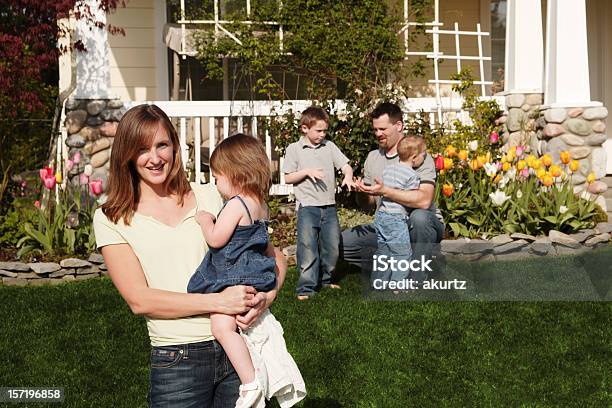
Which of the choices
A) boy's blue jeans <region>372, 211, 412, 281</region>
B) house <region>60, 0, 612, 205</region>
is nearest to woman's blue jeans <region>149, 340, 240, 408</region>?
boy's blue jeans <region>372, 211, 412, 281</region>

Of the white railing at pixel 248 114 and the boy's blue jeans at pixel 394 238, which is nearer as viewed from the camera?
the boy's blue jeans at pixel 394 238

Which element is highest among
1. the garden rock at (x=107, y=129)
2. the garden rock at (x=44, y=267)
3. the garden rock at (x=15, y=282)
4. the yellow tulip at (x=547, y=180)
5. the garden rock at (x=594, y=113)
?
the garden rock at (x=594, y=113)

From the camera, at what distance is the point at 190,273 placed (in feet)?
8.62

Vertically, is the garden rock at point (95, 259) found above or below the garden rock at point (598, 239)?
below

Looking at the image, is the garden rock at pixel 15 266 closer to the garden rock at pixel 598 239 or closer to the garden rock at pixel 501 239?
the garden rock at pixel 501 239

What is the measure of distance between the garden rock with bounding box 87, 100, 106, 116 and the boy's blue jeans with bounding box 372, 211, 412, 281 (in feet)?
14.0

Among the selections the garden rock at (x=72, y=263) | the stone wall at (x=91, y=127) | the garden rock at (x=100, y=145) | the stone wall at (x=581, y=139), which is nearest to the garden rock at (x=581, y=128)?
the stone wall at (x=581, y=139)

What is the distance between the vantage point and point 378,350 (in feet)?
17.1

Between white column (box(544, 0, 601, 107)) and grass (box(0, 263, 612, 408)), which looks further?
white column (box(544, 0, 601, 107))

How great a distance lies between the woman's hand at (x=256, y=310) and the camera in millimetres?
2609

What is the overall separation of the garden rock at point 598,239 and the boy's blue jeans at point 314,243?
2.75 m

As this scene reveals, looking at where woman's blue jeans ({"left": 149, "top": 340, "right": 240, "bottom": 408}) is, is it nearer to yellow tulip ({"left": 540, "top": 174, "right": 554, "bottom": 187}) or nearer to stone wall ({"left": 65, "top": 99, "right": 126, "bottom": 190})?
yellow tulip ({"left": 540, "top": 174, "right": 554, "bottom": 187})

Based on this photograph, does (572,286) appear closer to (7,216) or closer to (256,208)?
(256,208)

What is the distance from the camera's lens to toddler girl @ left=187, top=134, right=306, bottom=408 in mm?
2602
